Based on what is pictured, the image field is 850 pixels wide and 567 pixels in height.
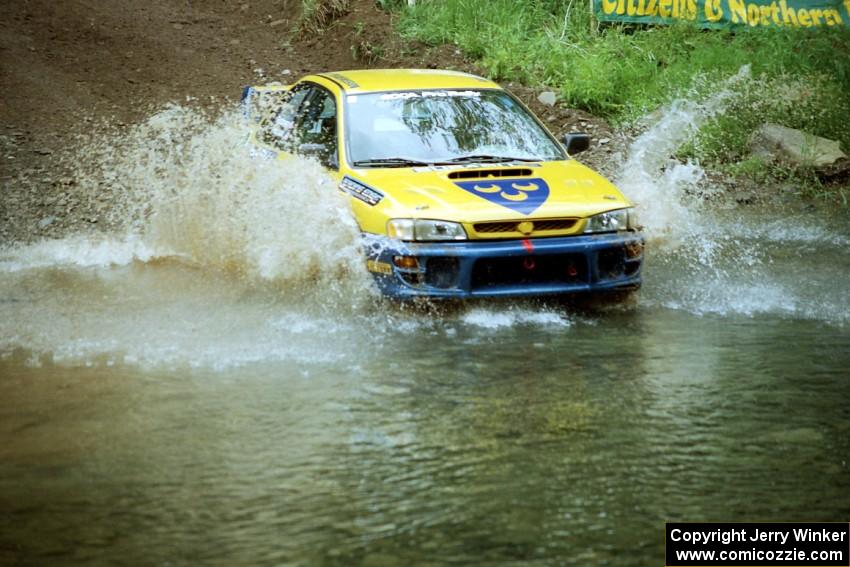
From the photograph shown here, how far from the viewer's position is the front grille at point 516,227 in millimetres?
7461

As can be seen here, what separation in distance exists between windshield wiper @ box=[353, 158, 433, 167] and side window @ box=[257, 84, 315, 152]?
1.05 metres

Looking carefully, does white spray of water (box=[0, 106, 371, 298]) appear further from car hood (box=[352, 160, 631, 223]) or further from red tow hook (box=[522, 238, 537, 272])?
red tow hook (box=[522, 238, 537, 272])

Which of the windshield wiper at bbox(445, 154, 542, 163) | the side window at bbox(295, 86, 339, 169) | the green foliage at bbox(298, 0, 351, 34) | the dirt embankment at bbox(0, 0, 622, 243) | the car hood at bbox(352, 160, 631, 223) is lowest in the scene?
the car hood at bbox(352, 160, 631, 223)

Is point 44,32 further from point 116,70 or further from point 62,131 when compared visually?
point 62,131

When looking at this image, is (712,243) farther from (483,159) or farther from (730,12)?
(730,12)

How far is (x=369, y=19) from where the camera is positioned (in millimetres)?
18422

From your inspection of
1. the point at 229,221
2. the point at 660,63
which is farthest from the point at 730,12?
the point at 229,221

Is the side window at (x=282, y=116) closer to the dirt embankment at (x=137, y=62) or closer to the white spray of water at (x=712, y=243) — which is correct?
the dirt embankment at (x=137, y=62)

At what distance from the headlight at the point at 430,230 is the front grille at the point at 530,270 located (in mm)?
236

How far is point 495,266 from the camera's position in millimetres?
7473

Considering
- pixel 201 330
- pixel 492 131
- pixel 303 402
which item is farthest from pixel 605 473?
pixel 492 131

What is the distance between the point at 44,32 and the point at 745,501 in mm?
15837

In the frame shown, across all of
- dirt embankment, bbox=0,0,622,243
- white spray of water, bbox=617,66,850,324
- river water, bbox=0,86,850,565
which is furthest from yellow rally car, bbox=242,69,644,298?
dirt embankment, bbox=0,0,622,243

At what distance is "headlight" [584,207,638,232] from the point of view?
7.68 m
